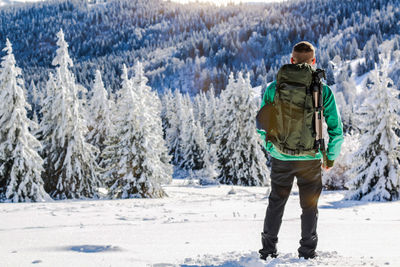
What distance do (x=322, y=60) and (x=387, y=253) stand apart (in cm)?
15448

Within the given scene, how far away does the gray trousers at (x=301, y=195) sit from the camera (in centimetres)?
397

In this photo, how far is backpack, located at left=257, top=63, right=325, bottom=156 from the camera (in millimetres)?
3814

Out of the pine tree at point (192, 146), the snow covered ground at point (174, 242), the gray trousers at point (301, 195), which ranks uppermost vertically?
the gray trousers at point (301, 195)

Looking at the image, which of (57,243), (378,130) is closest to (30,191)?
(57,243)

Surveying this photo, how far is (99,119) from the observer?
38.9 m

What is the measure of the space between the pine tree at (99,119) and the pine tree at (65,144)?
48.5 ft

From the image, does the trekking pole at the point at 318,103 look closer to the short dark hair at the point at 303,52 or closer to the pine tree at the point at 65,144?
the short dark hair at the point at 303,52

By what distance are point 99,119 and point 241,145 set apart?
1602cm

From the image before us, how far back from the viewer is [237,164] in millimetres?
32906

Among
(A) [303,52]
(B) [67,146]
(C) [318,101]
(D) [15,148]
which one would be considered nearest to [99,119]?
(B) [67,146]

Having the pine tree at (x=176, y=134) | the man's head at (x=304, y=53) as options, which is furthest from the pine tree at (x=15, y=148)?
the pine tree at (x=176, y=134)

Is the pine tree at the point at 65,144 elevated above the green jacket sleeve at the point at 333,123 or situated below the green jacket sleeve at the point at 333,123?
below

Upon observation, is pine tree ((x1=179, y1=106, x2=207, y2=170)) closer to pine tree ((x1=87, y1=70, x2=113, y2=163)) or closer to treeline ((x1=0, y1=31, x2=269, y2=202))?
pine tree ((x1=87, y1=70, x2=113, y2=163))

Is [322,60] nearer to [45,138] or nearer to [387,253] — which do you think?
[45,138]
